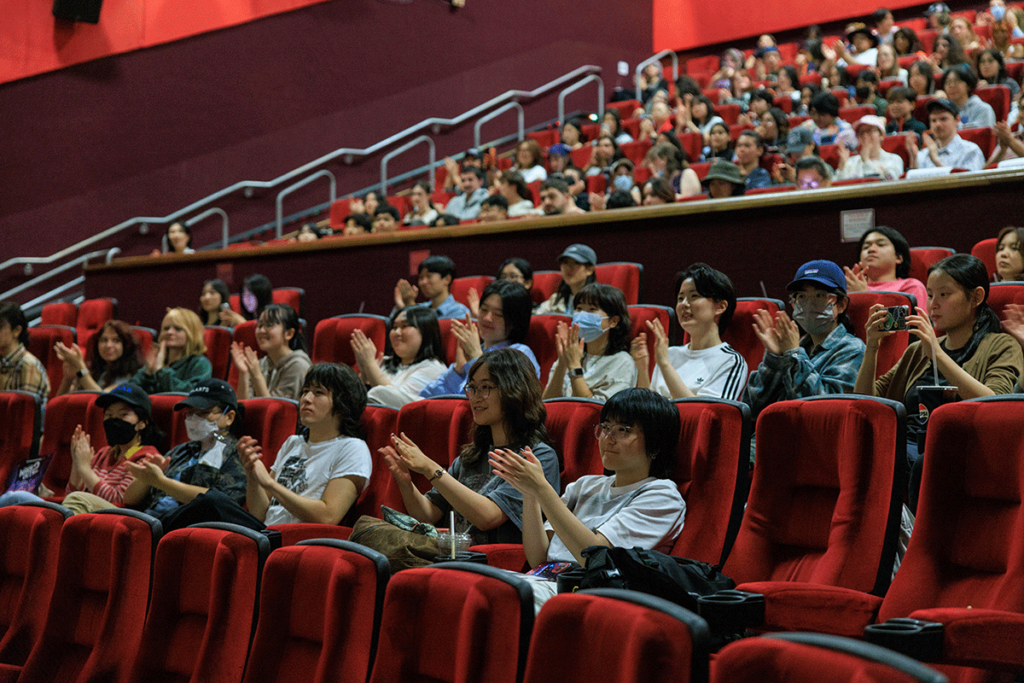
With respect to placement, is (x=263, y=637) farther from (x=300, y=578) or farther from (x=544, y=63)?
(x=544, y=63)

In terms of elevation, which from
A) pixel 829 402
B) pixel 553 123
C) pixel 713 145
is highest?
pixel 553 123

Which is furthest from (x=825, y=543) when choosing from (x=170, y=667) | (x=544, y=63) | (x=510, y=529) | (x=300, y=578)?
(x=544, y=63)

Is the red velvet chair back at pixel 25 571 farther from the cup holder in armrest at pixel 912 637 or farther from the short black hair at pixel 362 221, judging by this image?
the short black hair at pixel 362 221

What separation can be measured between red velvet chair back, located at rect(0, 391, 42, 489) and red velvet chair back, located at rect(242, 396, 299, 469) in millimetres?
375

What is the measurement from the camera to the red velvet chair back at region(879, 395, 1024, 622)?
62cm

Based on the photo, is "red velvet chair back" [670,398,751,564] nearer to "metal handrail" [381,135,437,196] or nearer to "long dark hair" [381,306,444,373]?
"long dark hair" [381,306,444,373]

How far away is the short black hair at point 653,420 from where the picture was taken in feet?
2.50

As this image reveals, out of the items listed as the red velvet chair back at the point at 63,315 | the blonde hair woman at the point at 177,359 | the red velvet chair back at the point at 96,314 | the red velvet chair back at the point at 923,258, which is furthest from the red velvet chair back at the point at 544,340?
the red velvet chair back at the point at 63,315

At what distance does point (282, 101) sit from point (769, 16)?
6.02ft

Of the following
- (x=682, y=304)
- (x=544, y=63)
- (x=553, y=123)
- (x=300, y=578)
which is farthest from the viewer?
(x=544, y=63)

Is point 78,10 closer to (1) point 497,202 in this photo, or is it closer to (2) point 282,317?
(1) point 497,202

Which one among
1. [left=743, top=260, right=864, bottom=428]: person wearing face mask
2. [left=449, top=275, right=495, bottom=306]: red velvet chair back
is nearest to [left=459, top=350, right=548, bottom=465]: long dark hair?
[left=743, top=260, right=864, bottom=428]: person wearing face mask

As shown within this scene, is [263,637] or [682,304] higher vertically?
[682,304]

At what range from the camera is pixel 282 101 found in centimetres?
309
